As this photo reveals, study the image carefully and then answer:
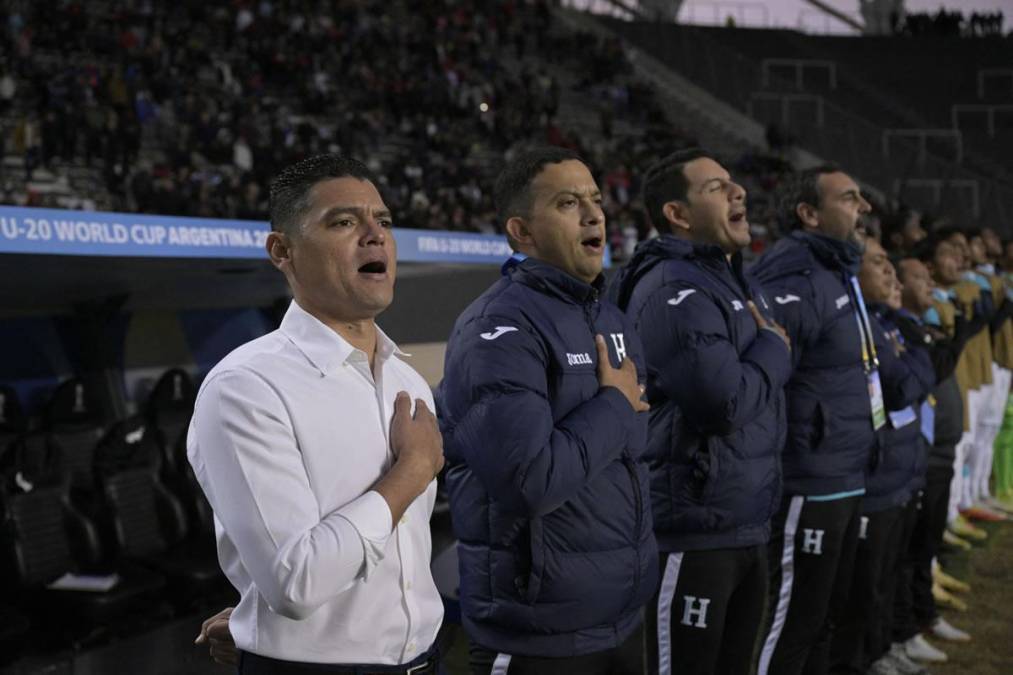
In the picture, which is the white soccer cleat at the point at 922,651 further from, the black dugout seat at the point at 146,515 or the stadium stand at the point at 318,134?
the black dugout seat at the point at 146,515

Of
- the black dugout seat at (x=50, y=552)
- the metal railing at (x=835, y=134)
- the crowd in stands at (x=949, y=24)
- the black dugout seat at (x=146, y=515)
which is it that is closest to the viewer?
the black dugout seat at (x=50, y=552)

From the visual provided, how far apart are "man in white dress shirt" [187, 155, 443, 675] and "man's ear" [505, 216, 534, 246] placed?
78cm

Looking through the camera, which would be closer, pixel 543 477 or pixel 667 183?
pixel 543 477

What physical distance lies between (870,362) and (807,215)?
66cm

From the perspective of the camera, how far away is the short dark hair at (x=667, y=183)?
11.5 ft

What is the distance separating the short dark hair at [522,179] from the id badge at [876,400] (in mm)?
1781

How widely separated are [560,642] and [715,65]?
2858 cm

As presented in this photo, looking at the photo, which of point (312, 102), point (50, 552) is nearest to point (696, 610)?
point (50, 552)

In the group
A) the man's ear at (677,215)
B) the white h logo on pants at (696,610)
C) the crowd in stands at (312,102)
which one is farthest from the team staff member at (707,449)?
the crowd in stands at (312,102)

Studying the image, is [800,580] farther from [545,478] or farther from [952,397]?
[952,397]

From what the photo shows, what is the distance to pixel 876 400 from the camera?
3.96 metres

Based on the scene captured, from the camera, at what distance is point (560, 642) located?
8.00ft

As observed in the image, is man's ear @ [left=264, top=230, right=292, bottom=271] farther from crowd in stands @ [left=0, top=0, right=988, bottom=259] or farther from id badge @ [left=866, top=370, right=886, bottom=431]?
crowd in stands @ [left=0, top=0, right=988, bottom=259]

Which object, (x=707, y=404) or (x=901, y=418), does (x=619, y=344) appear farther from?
(x=901, y=418)
